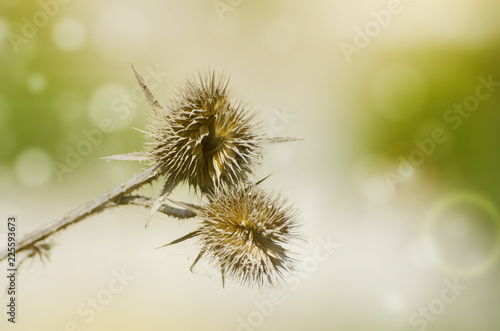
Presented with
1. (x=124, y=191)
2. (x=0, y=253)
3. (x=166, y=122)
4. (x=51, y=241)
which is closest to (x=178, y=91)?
(x=166, y=122)

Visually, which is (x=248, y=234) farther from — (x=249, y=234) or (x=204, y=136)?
(x=204, y=136)

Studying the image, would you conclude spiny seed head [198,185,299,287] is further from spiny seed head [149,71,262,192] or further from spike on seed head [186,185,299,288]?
spiny seed head [149,71,262,192]

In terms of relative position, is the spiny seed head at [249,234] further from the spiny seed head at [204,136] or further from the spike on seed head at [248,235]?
the spiny seed head at [204,136]

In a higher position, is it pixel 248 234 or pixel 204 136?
pixel 204 136

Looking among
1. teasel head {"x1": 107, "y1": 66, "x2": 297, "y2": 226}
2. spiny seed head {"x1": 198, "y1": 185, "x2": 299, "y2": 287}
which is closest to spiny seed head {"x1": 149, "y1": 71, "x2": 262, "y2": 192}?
teasel head {"x1": 107, "y1": 66, "x2": 297, "y2": 226}

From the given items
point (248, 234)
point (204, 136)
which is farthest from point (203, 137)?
point (248, 234)

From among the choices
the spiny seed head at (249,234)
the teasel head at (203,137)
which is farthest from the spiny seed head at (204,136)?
the spiny seed head at (249,234)

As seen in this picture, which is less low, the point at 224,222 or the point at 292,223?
the point at 224,222

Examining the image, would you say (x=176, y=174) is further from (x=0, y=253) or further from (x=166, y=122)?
(x=0, y=253)
